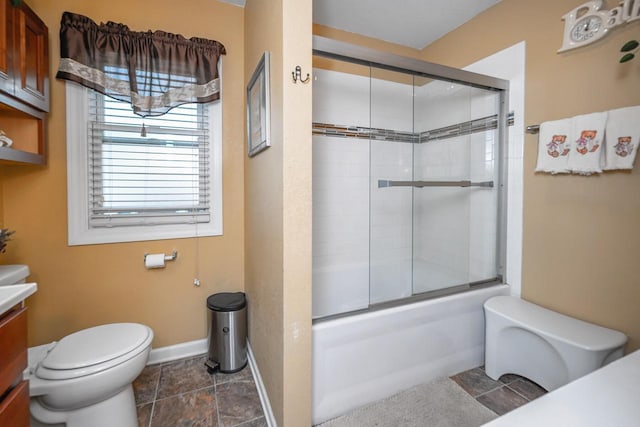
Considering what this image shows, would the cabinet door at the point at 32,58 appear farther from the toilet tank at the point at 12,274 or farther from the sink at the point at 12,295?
the sink at the point at 12,295

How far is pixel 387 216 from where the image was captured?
7.33ft

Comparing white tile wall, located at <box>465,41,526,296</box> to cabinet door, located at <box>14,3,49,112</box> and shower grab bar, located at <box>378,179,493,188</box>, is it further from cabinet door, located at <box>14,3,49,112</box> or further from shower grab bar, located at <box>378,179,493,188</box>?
cabinet door, located at <box>14,3,49,112</box>

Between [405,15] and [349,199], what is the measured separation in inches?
60.3

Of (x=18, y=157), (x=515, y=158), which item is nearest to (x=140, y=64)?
(x=18, y=157)

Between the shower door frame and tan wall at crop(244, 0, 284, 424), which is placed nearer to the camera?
tan wall at crop(244, 0, 284, 424)

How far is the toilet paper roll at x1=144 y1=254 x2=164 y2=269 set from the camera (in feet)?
6.02

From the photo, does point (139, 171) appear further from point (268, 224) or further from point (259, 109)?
point (268, 224)

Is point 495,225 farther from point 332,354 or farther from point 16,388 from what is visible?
point 16,388

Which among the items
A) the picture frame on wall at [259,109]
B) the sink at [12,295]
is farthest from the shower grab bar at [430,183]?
the sink at [12,295]

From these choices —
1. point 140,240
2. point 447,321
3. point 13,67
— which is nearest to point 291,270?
point 447,321

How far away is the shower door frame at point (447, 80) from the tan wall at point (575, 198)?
0.15m

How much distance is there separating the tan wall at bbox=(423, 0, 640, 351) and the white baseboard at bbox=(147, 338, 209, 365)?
2.30 meters

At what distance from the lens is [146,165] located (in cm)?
190

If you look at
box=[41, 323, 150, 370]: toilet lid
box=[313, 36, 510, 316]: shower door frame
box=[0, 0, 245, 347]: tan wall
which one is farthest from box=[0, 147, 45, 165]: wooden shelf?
box=[313, 36, 510, 316]: shower door frame
